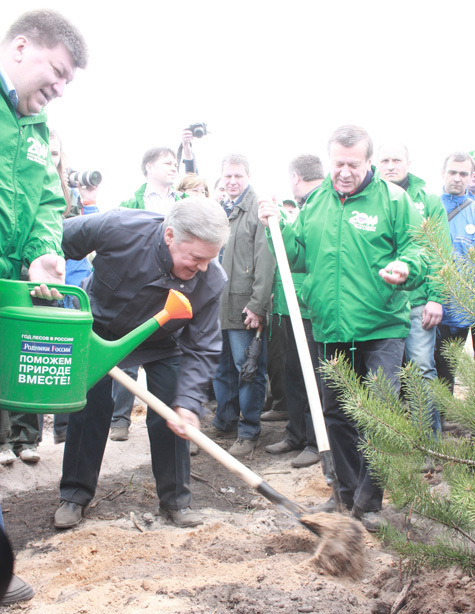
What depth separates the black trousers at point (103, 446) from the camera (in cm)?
299

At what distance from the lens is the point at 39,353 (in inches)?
80.4

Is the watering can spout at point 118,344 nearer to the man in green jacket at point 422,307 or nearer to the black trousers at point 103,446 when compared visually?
the black trousers at point 103,446

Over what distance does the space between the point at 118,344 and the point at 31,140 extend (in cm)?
83

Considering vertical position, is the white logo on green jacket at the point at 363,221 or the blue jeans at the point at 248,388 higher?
the white logo on green jacket at the point at 363,221

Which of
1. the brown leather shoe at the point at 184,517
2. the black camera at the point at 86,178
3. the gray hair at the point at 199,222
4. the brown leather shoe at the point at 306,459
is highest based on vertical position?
the black camera at the point at 86,178

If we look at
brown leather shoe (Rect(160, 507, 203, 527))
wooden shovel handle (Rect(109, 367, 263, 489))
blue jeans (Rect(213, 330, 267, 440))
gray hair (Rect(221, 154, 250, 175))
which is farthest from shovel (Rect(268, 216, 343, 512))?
gray hair (Rect(221, 154, 250, 175))

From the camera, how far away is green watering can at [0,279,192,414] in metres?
2.02

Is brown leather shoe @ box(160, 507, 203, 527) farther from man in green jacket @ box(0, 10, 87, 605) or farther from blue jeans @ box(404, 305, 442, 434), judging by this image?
blue jeans @ box(404, 305, 442, 434)

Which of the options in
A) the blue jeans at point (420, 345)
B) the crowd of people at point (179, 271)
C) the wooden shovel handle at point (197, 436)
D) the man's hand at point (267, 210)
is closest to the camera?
the crowd of people at point (179, 271)

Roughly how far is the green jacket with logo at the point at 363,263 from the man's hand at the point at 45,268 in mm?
1373

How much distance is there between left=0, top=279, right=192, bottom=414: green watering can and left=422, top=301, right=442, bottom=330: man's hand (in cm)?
229

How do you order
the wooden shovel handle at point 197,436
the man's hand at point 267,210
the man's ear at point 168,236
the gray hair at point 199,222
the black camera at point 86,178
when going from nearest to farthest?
the wooden shovel handle at point 197,436 < the gray hair at point 199,222 < the man's ear at point 168,236 < the man's hand at point 267,210 < the black camera at point 86,178

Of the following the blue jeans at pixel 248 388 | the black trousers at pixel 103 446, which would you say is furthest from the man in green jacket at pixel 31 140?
the blue jeans at pixel 248 388

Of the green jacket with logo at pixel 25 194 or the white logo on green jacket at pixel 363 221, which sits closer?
the green jacket with logo at pixel 25 194
